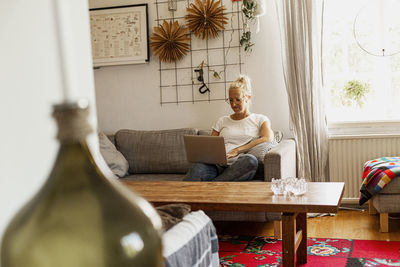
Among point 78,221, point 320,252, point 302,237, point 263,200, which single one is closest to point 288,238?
point 263,200

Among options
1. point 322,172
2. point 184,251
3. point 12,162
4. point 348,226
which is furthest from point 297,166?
point 12,162

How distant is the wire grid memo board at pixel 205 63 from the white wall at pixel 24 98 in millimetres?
3955

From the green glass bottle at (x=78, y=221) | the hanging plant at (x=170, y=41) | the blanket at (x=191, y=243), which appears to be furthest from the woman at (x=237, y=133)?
the green glass bottle at (x=78, y=221)

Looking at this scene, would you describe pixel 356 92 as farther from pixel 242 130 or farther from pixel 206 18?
pixel 206 18

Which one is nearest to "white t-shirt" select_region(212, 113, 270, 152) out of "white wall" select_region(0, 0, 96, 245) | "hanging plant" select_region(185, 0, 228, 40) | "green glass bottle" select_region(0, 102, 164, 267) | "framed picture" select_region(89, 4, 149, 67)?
"hanging plant" select_region(185, 0, 228, 40)

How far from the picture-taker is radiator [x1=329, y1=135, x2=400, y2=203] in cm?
389

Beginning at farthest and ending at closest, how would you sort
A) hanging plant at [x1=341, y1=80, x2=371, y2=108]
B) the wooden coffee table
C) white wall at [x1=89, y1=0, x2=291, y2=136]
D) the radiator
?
white wall at [x1=89, y1=0, x2=291, y2=136] < hanging plant at [x1=341, y1=80, x2=371, y2=108] < the radiator < the wooden coffee table

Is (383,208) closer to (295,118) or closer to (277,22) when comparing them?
(295,118)

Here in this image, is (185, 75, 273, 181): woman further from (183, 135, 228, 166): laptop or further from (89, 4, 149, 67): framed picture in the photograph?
(89, 4, 149, 67): framed picture

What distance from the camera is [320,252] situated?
2.97 m

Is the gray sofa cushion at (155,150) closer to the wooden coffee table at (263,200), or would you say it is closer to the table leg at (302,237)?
the wooden coffee table at (263,200)

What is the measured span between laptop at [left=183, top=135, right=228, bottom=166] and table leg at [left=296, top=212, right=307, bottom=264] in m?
0.75

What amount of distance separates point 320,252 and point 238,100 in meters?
1.32

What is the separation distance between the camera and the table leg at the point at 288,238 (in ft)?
7.65
